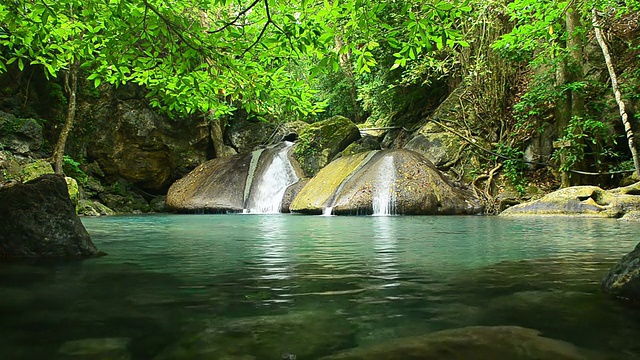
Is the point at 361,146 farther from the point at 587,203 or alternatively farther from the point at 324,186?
the point at 587,203

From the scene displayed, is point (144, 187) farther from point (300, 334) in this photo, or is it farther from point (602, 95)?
point (300, 334)

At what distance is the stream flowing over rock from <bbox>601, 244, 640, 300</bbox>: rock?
1193 cm

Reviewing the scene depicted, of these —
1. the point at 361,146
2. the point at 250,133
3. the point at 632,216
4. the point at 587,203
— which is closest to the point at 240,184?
the point at 361,146

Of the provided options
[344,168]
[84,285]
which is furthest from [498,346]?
[344,168]

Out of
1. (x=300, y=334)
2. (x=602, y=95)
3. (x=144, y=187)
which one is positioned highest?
(x=602, y=95)

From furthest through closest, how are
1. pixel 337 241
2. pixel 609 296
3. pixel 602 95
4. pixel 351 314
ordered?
pixel 602 95, pixel 337 241, pixel 609 296, pixel 351 314

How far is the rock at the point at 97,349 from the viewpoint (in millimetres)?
1441

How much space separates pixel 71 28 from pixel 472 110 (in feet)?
41.8

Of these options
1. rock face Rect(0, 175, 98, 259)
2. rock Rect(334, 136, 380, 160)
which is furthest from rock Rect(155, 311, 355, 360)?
rock Rect(334, 136, 380, 160)

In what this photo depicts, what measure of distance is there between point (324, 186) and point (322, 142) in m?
3.53

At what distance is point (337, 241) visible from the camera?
202 inches

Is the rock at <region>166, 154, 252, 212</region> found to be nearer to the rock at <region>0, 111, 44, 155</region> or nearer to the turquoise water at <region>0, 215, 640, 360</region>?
the rock at <region>0, 111, 44, 155</region>

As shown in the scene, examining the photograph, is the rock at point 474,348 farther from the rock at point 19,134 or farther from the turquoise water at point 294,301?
the rock at point 19,134

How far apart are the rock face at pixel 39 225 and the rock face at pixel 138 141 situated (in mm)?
14436
